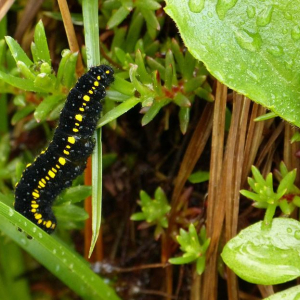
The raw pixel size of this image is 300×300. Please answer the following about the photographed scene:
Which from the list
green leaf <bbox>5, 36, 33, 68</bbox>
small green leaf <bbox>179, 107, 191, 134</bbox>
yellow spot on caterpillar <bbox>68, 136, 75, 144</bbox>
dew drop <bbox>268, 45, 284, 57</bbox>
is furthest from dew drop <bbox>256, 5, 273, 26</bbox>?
green leaf <bbox>5, 36, 33, 68</bbox>

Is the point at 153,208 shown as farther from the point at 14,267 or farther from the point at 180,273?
Result: the point at 14,267

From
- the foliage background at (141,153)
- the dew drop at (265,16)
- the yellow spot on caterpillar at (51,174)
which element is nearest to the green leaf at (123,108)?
the foliage background at (141,153)

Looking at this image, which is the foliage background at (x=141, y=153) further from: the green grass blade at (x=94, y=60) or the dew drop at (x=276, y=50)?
the dew drop at (x=276, y=50)

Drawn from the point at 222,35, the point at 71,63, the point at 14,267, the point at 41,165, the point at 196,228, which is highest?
the point at 222,35

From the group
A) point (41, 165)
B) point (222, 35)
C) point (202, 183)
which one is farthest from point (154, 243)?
point (222, 35)

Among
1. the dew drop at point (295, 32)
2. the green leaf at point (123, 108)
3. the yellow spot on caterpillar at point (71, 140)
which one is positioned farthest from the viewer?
the yellow spot on caterpillar at point (71, 140)
